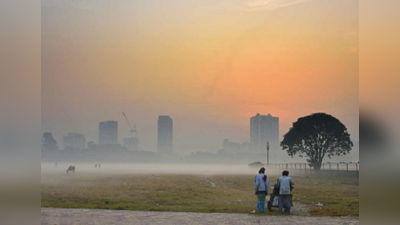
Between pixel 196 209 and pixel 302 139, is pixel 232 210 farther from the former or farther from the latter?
pixel 302 139

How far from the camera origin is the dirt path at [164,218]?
14023mm

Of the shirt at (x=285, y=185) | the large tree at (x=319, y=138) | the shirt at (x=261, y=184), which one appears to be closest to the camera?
the shirt at (x=285, y=185)

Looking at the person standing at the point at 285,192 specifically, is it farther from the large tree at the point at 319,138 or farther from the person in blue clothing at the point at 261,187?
the large tree at the point at 319,138

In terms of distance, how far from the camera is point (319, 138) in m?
59.3

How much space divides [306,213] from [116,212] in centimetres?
857

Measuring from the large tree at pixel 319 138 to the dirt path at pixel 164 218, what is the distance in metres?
45.0

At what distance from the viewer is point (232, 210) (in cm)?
1783

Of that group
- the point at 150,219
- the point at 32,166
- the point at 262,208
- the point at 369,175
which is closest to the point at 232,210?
the point at 262,208

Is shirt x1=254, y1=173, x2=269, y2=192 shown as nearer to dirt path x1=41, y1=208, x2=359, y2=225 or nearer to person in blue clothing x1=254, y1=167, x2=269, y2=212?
person in blue clothing x1=254, y1=167, x2=269, y2=212

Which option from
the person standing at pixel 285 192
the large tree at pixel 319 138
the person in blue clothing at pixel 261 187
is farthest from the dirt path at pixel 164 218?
the large tree at pixel 319 138

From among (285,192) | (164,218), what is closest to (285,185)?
(285,192)

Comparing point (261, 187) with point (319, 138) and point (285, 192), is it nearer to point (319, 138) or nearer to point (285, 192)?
point (285, 192)

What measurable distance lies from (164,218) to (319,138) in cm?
4863

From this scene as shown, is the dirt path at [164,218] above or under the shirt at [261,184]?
under
